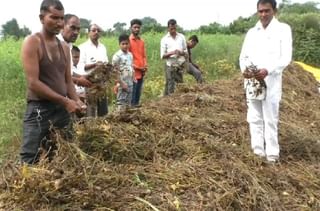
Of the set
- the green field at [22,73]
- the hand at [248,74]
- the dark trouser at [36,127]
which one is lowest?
the green field at [22,73]

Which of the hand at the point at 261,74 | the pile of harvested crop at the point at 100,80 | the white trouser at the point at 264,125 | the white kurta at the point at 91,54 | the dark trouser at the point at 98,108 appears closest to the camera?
the hand at the point at 261,74

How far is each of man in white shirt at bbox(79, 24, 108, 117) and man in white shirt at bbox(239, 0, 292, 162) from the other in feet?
5.80

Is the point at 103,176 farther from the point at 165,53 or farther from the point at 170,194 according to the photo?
the point at 165,53

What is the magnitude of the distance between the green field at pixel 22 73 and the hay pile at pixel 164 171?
2163mm

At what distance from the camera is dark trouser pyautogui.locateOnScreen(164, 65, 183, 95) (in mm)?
10164

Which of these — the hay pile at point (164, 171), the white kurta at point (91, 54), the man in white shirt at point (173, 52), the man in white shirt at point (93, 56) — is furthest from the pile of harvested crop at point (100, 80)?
the man in white shirt at point (173, 52)

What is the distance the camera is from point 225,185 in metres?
4.41

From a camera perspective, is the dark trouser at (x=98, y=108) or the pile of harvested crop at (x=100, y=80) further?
the dark trouser at (x=98, y=108)

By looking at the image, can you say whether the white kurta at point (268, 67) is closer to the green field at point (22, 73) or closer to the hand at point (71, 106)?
the hand at point (71, 106)

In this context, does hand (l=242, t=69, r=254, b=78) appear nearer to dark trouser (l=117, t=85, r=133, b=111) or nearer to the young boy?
dark trouser (l=117, t=85, r=133, b=111)

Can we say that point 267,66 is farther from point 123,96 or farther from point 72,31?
point 123,96

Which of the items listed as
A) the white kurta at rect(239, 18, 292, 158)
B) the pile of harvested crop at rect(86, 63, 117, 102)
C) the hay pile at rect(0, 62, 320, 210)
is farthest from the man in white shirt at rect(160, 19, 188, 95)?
the pile of harvested crop at rect(86, 63, 117, 102)

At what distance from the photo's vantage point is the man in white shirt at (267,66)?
5.67 m

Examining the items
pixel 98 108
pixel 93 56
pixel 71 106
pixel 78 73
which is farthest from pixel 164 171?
pixel 93 56
